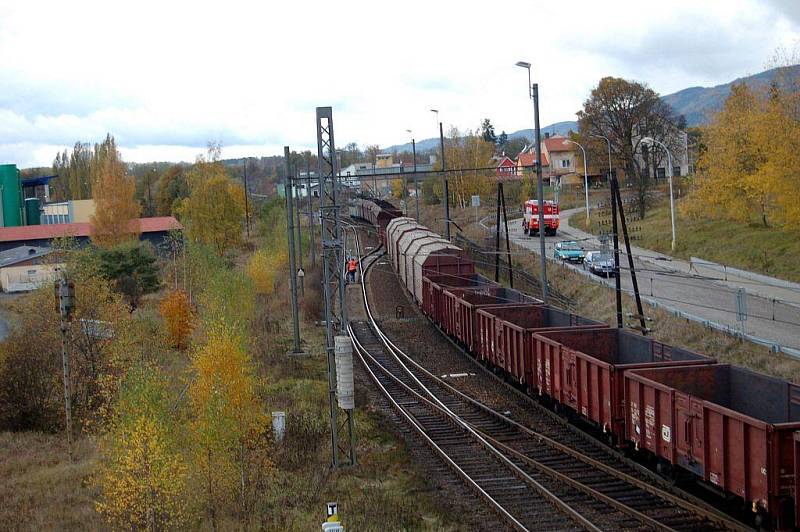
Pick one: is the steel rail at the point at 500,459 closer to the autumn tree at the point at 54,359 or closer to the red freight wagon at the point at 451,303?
the red freight wagon at the point at 451,303

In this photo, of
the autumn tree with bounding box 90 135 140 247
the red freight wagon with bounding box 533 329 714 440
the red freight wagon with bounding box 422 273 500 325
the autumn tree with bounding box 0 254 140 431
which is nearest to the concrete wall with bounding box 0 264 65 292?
the autumn tree with bounding box 90 135 140 247

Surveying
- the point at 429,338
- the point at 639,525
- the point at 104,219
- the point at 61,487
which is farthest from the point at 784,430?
the point at 104,219

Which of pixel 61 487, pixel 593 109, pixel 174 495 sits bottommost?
pixel 61 487

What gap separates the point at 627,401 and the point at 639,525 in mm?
2962

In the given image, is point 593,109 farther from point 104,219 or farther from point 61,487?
point 61,487

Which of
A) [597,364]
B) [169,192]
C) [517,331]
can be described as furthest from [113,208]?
[597,364]

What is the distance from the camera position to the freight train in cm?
1068

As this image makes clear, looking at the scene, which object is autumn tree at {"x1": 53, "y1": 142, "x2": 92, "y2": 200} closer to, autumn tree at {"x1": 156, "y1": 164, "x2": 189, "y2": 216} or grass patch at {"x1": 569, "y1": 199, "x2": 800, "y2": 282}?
autumn tree at {"x1": 156, "y1": 164, "x2": 189, "y2": 216}

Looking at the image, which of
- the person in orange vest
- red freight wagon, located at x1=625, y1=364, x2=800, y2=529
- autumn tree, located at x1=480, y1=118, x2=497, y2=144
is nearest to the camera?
red freight wagon, located at x1=625, y1=364, x2=800, y2=529

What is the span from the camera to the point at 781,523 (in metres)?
10.6

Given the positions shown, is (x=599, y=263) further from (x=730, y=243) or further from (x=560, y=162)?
(x=560, y=162)

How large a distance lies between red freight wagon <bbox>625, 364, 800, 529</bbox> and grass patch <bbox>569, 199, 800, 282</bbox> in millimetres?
22824

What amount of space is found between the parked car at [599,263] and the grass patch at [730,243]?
548 cm

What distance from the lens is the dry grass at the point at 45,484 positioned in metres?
15.7
